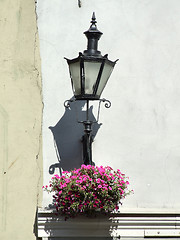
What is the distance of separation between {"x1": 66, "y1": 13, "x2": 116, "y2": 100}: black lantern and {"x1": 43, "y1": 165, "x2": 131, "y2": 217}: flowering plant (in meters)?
0.65

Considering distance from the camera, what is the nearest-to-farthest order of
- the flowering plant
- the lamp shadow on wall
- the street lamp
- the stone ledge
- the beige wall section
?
the flowering plant
the street lamp
the stone ledge
the beige wall section
the lamp shadow on wall

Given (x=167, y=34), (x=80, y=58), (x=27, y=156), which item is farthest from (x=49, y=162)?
(x=167, y=34)

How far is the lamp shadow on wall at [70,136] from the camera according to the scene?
553 cm

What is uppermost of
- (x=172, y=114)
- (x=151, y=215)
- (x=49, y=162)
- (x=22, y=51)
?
(x=22, y=51)

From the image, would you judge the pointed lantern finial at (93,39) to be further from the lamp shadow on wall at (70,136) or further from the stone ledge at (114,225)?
the stone ledge at (114,225)

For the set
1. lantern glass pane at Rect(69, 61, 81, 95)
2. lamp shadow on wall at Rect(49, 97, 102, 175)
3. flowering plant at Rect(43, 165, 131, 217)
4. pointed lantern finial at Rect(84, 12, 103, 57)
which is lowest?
flowering plant at Rect(43, 165, 131, 217)

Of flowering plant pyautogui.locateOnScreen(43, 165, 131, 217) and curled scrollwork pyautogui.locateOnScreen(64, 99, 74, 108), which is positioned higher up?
curled scrollwork pyautogui.locateOnScreen(64, 99, 74, 108)

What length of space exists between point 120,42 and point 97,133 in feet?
3.01

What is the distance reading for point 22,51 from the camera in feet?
18.3

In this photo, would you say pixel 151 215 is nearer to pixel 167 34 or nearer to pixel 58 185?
pixel 58 185

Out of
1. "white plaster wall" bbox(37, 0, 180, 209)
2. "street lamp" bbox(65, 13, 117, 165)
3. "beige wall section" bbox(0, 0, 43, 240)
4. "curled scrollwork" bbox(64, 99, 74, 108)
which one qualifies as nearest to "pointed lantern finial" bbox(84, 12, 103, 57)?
"street lamp" bbox(65, 13, 117, 165)

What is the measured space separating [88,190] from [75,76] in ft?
3.28

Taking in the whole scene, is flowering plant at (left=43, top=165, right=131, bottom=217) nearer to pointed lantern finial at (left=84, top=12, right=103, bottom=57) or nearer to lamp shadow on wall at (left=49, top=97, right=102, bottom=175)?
lamp shadow on wall at (left=49, top=97, right=102, bottom=175)

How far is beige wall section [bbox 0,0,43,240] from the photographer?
536 cm
